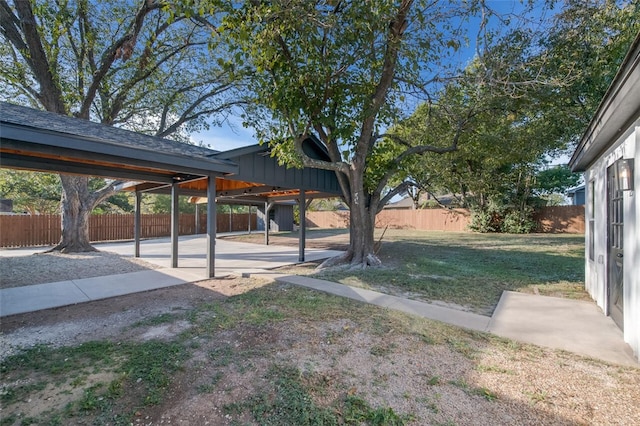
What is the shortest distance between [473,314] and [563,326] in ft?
3.45

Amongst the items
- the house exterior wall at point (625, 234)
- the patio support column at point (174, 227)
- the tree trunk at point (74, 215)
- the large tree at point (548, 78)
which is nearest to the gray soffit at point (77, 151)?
the patio support column at point (174, 227)

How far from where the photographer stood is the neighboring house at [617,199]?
296cm

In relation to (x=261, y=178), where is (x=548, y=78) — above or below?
above

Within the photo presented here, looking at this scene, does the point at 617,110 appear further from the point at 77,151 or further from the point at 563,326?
the point at 77,151

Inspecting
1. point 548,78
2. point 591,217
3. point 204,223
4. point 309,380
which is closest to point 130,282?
point 309,380

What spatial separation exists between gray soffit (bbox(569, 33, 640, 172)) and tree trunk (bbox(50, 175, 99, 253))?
14.3 meters

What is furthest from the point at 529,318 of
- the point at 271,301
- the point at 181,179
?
the point at 181,179

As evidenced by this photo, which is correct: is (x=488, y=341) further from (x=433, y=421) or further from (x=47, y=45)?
(x=47, y=45)

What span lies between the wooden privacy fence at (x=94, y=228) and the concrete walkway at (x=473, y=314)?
1011 cm

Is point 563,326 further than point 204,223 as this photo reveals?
No

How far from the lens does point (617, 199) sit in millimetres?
3961

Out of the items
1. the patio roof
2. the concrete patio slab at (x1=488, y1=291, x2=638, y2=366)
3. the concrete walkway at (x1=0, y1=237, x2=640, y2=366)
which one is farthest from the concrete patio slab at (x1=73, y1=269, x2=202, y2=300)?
the concrete patio slab at (x1=488, y1=291, x2=638, y2=366)

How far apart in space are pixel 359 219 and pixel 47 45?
39.1 feet

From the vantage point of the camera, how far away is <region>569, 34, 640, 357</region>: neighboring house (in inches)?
117
